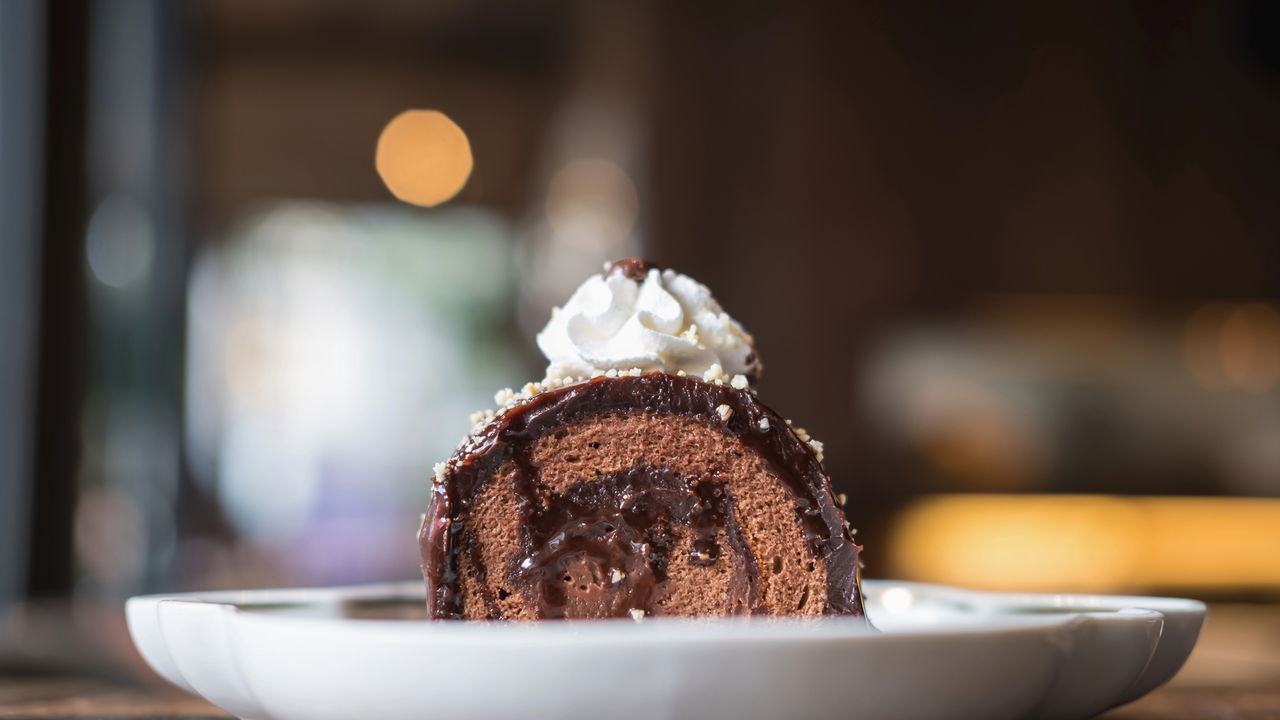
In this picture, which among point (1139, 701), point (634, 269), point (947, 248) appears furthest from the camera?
point (947, 248)

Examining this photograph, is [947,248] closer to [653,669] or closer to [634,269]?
[634,269]

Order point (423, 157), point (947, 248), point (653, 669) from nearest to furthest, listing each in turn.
A: point (653, 669)
point (947, 248)
point (423, 157)

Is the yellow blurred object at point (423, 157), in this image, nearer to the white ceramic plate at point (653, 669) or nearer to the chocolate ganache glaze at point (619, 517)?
the chocolate ganache glaze at point (619, 517)

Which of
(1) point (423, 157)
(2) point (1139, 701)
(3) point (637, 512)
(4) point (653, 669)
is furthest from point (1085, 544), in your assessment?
(4) point (653, 669)

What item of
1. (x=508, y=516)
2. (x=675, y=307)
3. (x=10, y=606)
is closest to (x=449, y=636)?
(x=508, y=516)

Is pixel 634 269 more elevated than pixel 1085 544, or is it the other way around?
pixel 634 269

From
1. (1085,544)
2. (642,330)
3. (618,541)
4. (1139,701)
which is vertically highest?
(642,330)
